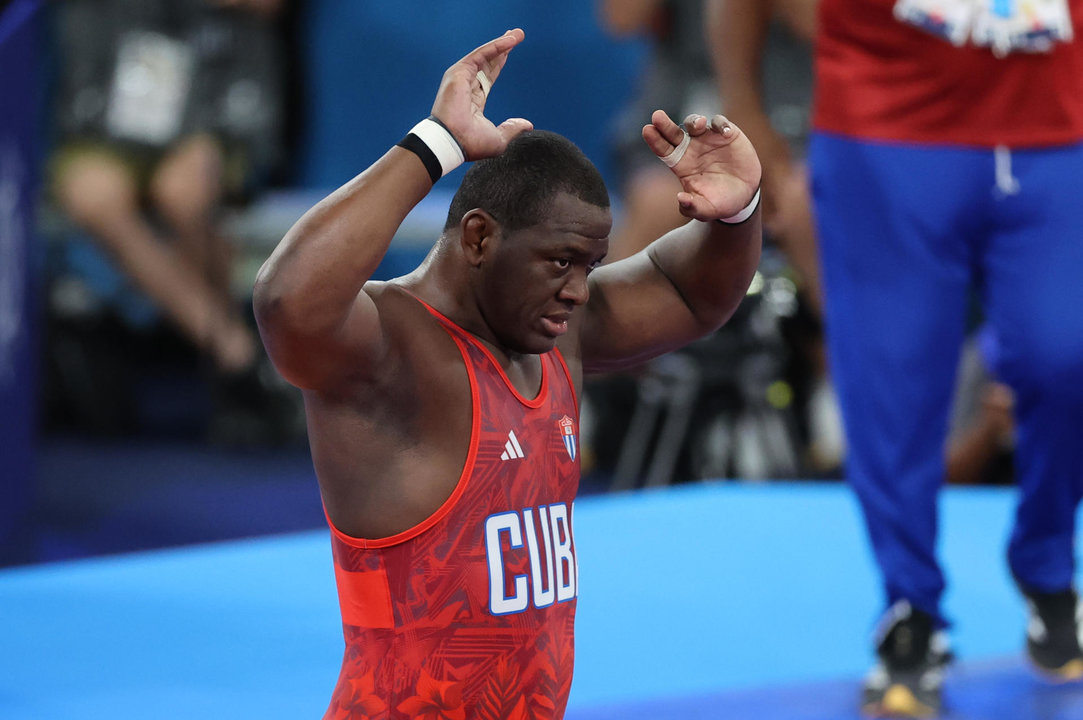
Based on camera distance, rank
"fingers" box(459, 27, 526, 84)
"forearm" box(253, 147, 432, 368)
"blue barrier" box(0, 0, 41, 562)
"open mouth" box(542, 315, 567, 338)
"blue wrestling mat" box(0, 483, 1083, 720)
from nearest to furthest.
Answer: "forearm" box(253, 147, 432, 368)
"fingers" box(459, 27, 526, 84)
"open mouth" box(542, 315, 567, 338)
"blue wrestling mat" box(0, 483, 1083, 720)
"blue barrier" box(0, 0, 41, 562)

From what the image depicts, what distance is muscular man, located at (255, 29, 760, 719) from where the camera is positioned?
1.80m

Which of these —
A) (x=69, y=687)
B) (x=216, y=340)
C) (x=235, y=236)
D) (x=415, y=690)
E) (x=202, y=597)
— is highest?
(x=235, y=236)

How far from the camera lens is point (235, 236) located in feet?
20.5

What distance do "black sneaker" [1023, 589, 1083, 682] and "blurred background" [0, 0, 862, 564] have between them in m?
2.18

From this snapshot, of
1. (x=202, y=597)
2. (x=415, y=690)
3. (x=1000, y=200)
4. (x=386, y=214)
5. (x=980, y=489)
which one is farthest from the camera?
(x=980, y=489)

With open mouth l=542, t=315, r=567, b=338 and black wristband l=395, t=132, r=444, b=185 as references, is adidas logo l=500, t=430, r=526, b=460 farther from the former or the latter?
black wristband l=395, t=132, r=444, b=185

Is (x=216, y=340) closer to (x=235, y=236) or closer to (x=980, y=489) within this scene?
(x=235, y=236)

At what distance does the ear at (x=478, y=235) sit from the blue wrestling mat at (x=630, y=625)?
129 centimetres

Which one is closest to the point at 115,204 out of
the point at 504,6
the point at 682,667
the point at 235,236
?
the point at 235,236

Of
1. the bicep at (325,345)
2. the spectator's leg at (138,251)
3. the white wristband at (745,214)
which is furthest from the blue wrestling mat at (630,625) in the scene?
the spectator's leg at (138,251)

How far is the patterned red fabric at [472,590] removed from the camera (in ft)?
6.10

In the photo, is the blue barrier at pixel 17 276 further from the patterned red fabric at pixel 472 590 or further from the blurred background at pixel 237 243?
the patterned red fabric at pixel 472 590

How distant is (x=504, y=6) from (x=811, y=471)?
2783mm

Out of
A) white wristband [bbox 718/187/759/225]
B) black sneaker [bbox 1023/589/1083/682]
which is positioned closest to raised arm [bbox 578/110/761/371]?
white wristband [bbox 718/187/759/225]
